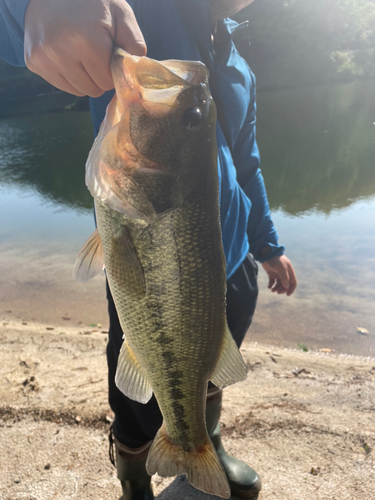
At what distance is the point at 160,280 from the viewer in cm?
123

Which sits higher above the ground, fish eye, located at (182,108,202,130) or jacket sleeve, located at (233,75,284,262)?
fish eye, located at (182,108,202,130)

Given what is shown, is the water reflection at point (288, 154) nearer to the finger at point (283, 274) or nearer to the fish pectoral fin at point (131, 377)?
the finger at point (283, 274)

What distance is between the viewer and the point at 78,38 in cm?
98

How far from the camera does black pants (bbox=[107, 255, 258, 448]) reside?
6.18 ft

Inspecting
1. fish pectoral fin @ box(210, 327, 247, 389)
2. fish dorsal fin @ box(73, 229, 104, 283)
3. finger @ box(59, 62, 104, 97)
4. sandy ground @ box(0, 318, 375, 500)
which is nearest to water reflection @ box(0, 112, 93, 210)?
sandy ground @ box(0, 318, 375, 500)

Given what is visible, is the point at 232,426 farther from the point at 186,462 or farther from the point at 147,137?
the point at 147,137

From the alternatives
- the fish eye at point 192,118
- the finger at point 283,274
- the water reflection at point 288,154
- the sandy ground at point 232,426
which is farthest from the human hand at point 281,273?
the water reflection at point 288,154

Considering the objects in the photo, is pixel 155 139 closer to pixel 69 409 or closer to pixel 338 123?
→ pixel 69 409

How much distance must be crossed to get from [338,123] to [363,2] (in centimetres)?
6334

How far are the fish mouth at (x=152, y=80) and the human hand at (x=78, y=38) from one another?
0.12 feet

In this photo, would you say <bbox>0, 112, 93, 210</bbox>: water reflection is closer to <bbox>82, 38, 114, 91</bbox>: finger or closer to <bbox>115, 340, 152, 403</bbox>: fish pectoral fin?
<bbox>115, 340, 152, 403</bbox>: fish pectoral fin

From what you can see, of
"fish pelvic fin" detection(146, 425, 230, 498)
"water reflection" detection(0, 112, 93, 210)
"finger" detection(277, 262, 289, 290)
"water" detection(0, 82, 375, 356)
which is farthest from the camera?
"water reflection" detection(0, 112, 93, 210)

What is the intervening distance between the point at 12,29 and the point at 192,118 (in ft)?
2.10

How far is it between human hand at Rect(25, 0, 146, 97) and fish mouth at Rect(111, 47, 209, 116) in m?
0.04
